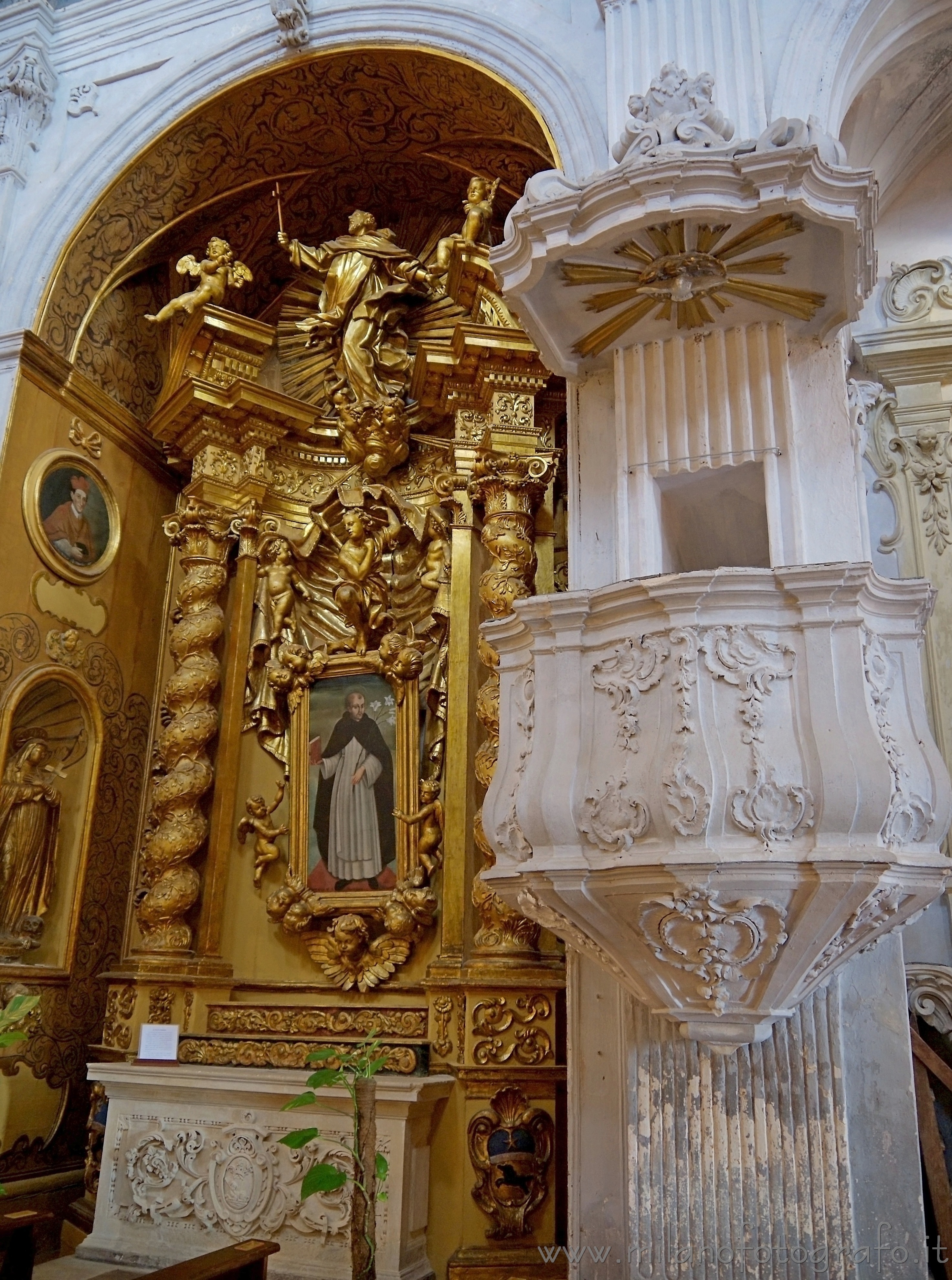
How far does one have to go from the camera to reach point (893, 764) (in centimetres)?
334

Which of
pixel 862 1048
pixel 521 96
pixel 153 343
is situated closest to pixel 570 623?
pixel 862 1048

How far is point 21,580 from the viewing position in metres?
5.98

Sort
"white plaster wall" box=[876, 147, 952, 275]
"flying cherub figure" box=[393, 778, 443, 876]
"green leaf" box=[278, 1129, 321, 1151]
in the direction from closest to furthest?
1. "green leaf" box=[278, 1129, 321, 1151]
2. "white plaster wall" box=[876, 147, 952, 275]
3. "flying cherub figure" box=[393, 778, 443, 876]

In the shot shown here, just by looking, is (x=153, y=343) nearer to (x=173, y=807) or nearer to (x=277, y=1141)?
(x=173, y=807)

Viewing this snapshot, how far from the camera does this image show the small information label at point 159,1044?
18.0 ft

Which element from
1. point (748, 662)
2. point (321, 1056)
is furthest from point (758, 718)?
point (321, 1056)

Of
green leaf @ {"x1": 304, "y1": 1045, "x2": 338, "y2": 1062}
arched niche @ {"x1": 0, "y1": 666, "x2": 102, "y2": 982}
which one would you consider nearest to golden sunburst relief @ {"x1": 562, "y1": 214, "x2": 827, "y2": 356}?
green leaf @ {"x1": 304, "y1": 1045, "x2": 338, "y2": 1062}

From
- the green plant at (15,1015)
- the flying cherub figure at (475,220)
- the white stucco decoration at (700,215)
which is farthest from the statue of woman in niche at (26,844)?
the white stucco decoration at (700,215)

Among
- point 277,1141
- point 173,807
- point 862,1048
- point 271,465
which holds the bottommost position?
point 277,1141

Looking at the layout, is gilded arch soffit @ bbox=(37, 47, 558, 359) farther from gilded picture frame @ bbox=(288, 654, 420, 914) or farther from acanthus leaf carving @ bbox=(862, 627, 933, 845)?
acanthus leaf carving @ bbox=(862, 627, 933, 845)

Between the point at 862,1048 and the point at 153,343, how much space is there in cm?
590

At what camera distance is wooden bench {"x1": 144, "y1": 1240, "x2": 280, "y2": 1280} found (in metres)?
3.45

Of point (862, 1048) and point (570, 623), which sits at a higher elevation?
point (570, 623)

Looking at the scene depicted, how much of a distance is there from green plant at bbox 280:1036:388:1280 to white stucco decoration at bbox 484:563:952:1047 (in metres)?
0.85
